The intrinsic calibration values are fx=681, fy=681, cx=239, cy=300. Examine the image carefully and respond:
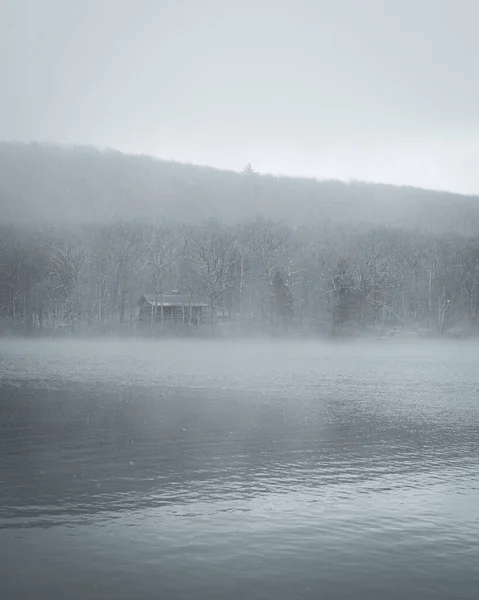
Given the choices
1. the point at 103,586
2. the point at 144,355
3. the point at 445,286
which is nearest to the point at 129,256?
the point at 144,355

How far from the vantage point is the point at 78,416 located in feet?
106

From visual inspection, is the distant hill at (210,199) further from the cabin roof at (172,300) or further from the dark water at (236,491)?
the dark water at (236,491)

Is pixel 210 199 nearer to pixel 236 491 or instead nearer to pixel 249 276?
pixel 249 276

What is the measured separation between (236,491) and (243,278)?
272 feet

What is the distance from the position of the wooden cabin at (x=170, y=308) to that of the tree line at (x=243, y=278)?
62.3 inches

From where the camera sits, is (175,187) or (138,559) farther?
(175,187)

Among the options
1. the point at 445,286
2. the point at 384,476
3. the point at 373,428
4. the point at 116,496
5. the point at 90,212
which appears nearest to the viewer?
the point at 116,496

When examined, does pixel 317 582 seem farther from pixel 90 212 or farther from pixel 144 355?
pixel 90 212

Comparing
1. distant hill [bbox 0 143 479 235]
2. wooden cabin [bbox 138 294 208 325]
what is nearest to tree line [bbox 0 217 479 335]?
wooden cabin [bbox 138 294 208 325]

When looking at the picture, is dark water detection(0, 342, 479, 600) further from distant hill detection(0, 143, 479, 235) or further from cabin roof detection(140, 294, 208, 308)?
distant hill detection(0, 143, 479, 235)

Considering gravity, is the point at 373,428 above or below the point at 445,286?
below

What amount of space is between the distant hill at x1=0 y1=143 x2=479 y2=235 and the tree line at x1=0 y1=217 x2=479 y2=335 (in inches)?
1148

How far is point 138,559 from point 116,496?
438 centimetres

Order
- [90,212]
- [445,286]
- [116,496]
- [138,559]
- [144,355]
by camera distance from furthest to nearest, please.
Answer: [90,212] → [445,286] → [144,355] → [116,496] → [138,559]
